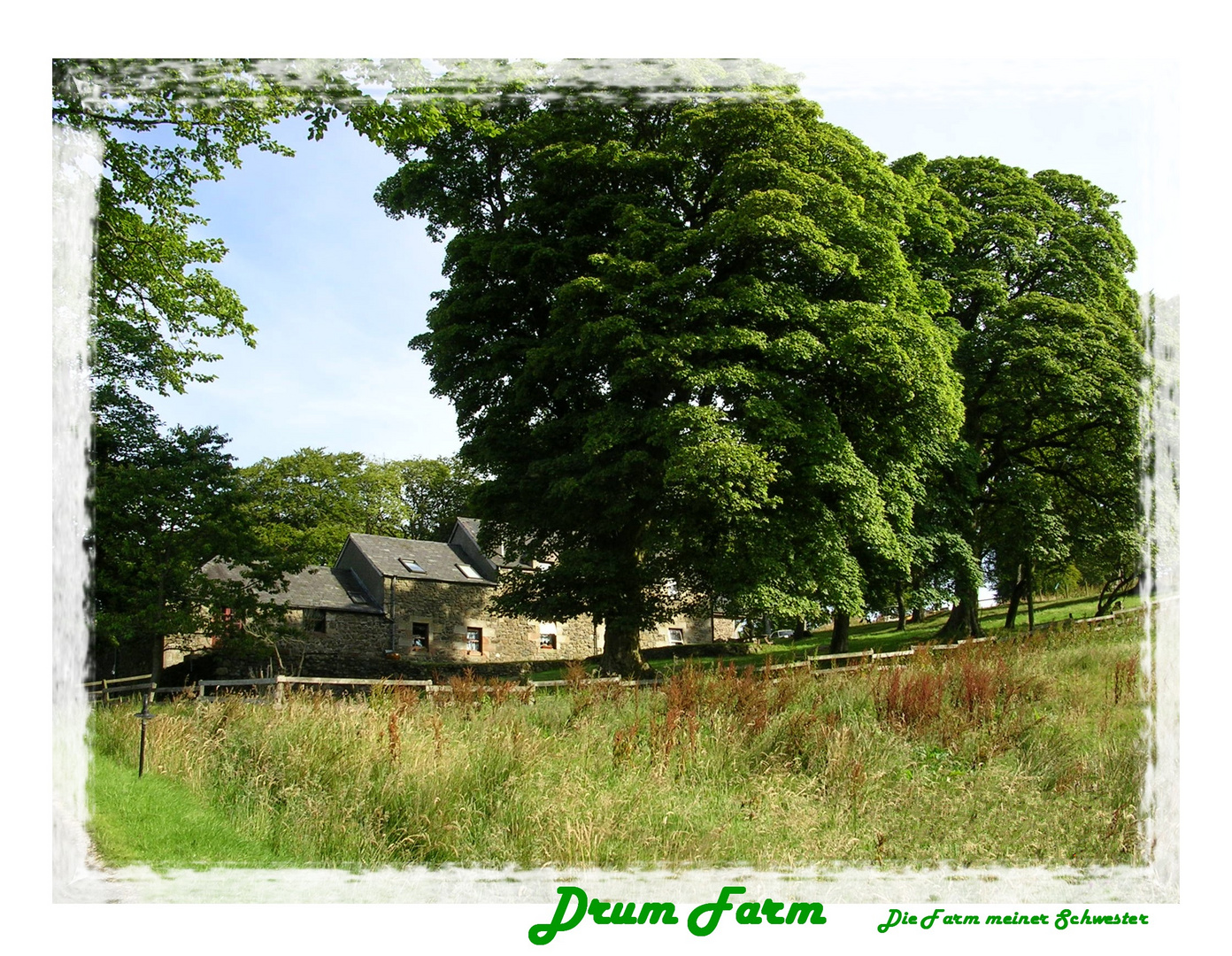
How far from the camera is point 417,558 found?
3400 centimetres

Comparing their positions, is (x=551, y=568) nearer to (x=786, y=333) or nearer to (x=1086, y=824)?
(x=786, y=333)

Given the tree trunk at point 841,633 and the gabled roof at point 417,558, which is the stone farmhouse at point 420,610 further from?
the tree trunk at point 841,633

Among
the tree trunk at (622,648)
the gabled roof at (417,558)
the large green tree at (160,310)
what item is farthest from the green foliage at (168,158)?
the gabled roof at (417,558)

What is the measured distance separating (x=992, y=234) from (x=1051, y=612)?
42.5 ft

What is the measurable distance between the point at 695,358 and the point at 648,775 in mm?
10409

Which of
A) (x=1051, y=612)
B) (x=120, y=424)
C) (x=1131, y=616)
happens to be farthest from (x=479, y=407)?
(x=1051, y=612)

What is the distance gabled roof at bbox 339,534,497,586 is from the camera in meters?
32.6

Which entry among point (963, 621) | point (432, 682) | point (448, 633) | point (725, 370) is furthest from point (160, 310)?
point (448, 633)

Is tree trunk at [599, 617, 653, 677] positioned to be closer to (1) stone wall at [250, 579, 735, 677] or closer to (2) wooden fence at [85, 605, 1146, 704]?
(2) wooden fence at [85, 605, 1146, 704]

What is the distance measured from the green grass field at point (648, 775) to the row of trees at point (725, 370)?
6123 millimetres

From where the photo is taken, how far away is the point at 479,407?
20.1 metres

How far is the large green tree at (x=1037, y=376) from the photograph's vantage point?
2075cm

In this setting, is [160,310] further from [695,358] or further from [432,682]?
[695,358]

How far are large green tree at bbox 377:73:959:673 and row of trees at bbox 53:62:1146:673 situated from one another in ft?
0.18
